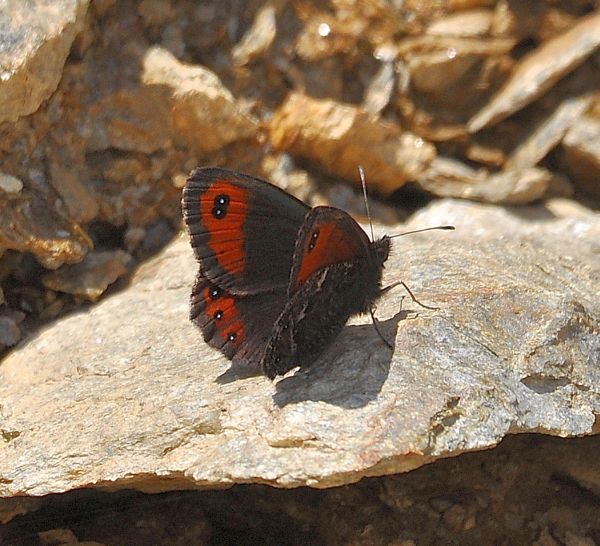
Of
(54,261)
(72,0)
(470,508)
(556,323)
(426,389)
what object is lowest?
(470,508)

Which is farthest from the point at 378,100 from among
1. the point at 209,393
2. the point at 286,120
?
the point at 209,393

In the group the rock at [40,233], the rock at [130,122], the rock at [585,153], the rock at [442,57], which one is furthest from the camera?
the rock at [442,57]

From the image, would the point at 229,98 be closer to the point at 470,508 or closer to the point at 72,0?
the point at 72,0

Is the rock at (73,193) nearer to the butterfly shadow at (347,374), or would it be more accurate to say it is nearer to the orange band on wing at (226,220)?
the orange band on wing at (226,220)

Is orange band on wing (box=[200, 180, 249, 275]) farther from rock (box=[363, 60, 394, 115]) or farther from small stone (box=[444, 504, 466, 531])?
rock (box=[363, 60, 394, 115])

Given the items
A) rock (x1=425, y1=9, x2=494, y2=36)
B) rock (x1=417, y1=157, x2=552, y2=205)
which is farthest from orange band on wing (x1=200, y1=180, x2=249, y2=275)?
rock (x1=425, y1=9, x2=494, y2=36)

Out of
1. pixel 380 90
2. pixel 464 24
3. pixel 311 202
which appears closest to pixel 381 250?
pixel 311 202

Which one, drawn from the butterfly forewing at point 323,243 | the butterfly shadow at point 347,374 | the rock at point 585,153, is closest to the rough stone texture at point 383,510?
the butterfly shadow at point 347,374
